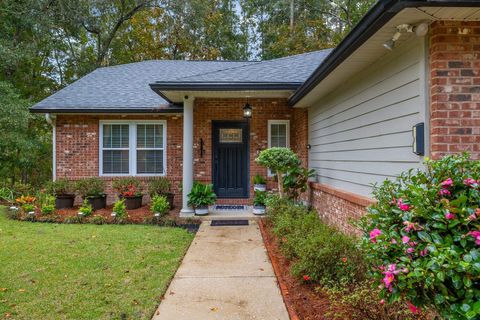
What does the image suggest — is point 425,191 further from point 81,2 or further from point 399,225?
point 81,2

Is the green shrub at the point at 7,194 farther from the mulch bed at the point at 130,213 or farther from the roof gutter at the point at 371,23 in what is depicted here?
the roof gutter at the point at 371,23

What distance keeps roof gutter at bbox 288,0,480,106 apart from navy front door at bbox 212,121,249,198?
13.5 ft

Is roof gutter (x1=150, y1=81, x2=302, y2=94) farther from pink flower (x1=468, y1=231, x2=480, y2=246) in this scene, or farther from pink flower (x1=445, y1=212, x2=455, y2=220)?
pink flower (x1=468, y1=231, x2=480, y2=246)

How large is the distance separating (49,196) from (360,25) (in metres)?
7.75

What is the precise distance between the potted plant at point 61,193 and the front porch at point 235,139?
3232mm

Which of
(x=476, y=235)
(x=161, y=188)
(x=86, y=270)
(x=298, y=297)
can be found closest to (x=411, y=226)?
(x=476, y=235)

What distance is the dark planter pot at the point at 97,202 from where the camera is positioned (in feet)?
27.1

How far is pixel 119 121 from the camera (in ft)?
29.6

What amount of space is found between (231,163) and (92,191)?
141 inches

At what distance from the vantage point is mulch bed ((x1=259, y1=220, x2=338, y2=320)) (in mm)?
2961

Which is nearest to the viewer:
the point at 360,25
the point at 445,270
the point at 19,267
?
the point at 445,270

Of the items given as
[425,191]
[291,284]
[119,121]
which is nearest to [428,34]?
[425,191]

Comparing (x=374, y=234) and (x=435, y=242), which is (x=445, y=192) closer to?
(x=435, y=242)

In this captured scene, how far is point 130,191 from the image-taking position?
326 inches
